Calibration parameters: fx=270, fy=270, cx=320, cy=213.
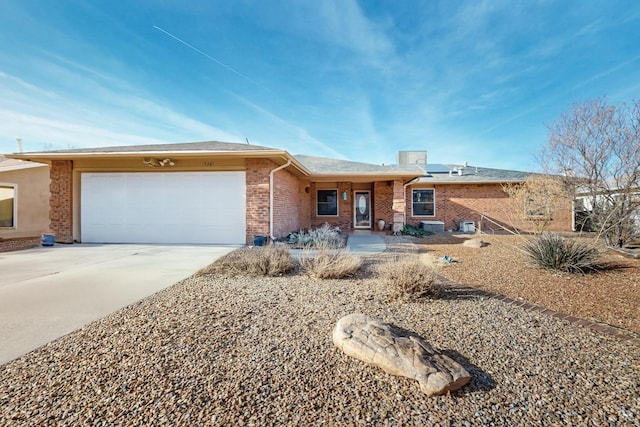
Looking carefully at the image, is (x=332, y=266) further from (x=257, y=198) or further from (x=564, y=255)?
(x=564, y=255)

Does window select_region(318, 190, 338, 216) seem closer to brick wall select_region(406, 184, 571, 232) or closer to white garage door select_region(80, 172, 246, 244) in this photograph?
brick wall select_region(406, 184, 571, 232)

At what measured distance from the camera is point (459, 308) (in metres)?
3.58

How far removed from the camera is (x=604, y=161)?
7648mm

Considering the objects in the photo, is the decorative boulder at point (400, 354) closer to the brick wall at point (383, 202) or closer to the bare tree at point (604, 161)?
A: the bare tree at point (604, 161)

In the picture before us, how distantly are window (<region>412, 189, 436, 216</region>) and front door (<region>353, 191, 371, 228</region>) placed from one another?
2530 mm

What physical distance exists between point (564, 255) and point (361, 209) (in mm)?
9880

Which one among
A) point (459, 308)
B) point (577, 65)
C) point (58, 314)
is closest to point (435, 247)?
point (459, 308)

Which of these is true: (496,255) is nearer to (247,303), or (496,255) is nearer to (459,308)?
(459,308)

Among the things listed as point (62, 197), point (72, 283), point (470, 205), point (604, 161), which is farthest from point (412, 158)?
point (72, 283)

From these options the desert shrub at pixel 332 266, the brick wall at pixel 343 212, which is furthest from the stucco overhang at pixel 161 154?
the brick wall at pixel 343 212

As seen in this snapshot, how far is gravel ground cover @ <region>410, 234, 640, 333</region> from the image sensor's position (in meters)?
3.61

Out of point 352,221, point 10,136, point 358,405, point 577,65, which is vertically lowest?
point 358,405

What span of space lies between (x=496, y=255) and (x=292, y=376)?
6757mm

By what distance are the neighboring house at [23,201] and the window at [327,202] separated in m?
11.9
